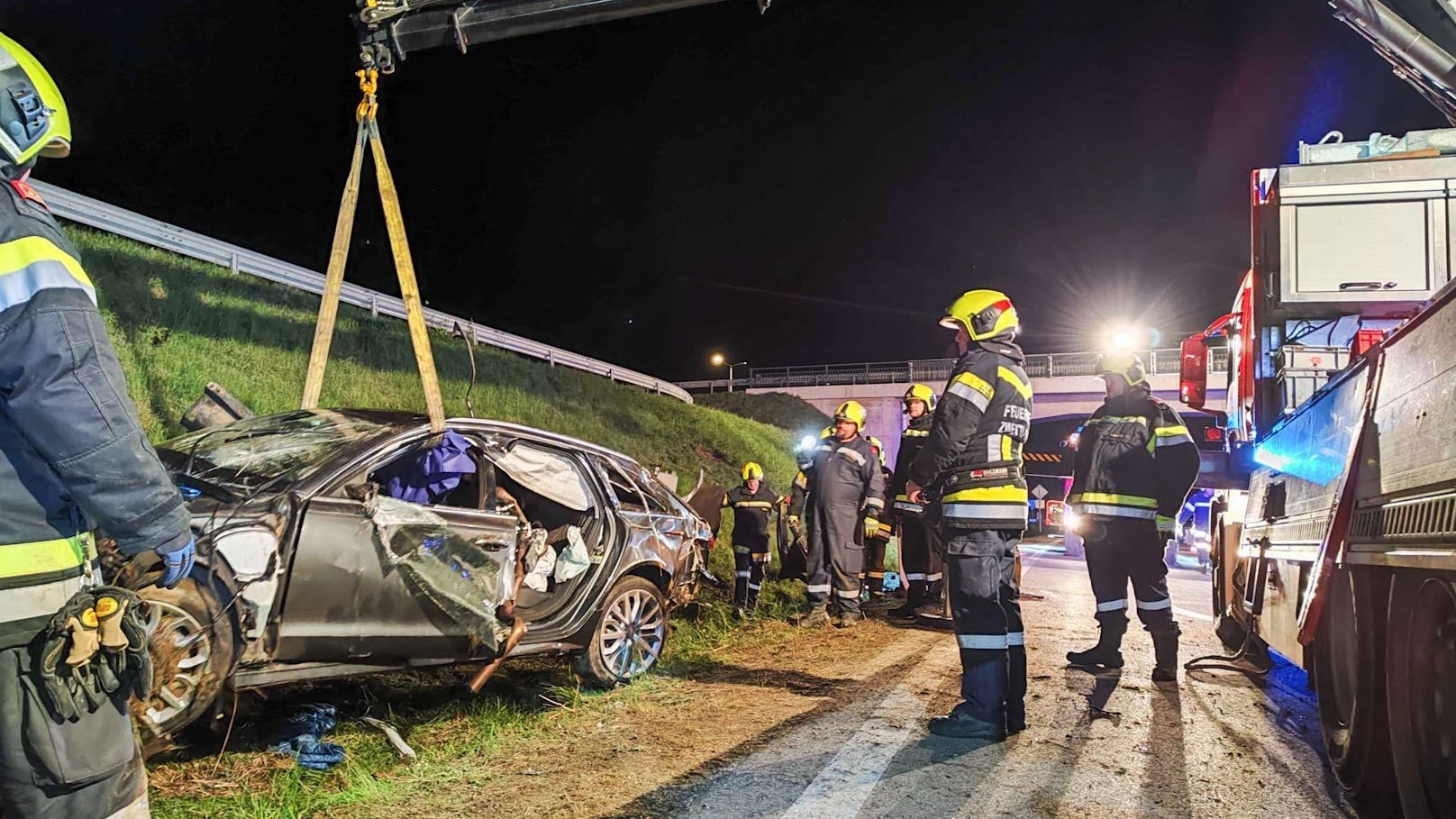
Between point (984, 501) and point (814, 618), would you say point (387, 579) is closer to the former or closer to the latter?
point (984, 501)

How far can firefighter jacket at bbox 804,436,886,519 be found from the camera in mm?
7668

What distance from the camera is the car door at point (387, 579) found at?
353 cm

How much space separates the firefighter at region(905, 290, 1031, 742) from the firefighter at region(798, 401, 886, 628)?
3067 millimetres

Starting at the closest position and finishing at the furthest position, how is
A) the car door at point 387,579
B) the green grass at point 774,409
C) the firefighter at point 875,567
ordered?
the car door at point 387,579
the firefighter at point 875,567
the green grass at point 774,409

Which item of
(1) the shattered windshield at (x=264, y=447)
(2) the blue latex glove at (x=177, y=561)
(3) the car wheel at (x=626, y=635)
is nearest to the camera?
(2) the blue latex glove at (x=177, y=561)

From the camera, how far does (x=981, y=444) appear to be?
437 centimetres

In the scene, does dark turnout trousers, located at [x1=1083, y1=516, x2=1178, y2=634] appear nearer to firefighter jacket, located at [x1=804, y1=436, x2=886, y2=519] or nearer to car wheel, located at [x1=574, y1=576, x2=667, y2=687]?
firefighter jacket, located at [x1=804, y1=436, x2=886, y2=519]

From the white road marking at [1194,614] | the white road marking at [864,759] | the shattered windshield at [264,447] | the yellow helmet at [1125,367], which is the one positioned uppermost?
the yellow helmet at [1125,367]

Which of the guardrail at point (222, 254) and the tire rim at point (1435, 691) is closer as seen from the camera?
the tire rim at point (1435, 691)

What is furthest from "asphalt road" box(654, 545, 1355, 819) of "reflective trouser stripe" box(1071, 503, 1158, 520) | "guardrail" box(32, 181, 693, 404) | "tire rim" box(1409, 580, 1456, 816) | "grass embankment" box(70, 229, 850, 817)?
"guardrail" box(32, 181, 693, 404)

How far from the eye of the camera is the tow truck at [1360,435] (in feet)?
8.05

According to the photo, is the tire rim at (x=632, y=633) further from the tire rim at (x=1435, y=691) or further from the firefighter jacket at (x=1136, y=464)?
the tire rim at (x=1435, y=691)

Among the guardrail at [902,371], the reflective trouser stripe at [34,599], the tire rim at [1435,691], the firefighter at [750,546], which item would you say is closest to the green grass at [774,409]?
the guardrail at [902,371]

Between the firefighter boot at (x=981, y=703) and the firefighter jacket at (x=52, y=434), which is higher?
the firefighter jacket at (x=52, y=434)
